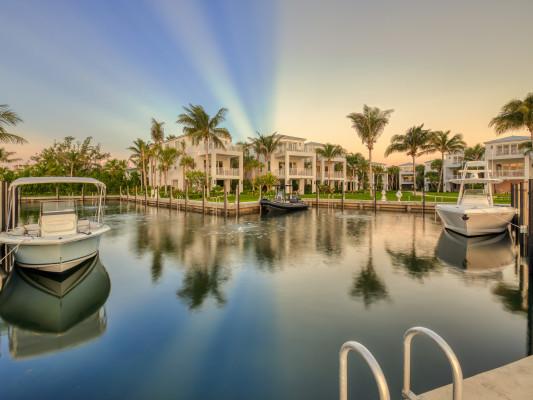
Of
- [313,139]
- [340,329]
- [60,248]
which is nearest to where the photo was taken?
[340,329]

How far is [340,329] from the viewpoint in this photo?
6.17m

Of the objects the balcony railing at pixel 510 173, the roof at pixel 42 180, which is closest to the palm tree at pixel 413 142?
the balcony railing at pixel 510 173

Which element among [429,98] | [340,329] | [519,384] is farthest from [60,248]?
[429,98]

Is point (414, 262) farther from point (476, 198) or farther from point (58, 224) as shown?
point (58, 224)

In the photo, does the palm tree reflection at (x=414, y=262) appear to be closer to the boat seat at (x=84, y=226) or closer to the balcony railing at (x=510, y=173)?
the boat seat at (x=84, y=226)

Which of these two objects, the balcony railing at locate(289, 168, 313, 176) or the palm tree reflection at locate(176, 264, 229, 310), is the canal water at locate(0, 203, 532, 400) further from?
the balcony railing at locate(289, 168, 313, 176)

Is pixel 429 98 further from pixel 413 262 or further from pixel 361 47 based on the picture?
pixel 413 262

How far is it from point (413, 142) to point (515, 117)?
14582mm

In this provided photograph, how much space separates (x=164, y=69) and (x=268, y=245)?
19.6m

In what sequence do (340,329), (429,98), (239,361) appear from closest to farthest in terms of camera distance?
(239,361) → (340,329) → (429,98)

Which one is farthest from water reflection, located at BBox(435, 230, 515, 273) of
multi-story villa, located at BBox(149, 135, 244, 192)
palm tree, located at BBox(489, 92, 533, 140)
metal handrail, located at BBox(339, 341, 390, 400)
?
multi-story villa, located at BBox(149, 135, 244, 192)

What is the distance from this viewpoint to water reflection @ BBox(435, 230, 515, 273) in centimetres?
1117

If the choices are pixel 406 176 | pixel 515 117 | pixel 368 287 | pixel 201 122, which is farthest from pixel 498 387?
Result: pixel 406 176

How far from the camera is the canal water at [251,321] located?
4523 millimetres
